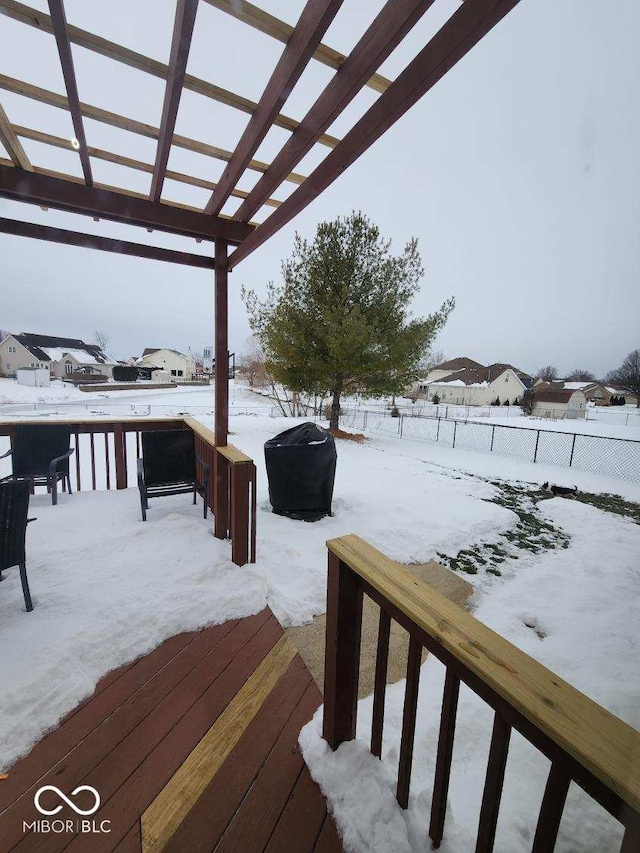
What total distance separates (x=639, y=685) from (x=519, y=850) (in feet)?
4.47

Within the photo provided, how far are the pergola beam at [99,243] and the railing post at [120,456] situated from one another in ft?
6.25

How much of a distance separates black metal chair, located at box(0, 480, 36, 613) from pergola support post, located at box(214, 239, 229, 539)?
124 centimetres

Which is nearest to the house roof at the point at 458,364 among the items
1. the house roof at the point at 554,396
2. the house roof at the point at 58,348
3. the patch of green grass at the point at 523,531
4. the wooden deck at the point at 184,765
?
the house roof at the point at 554,396

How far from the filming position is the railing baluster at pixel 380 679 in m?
1.11

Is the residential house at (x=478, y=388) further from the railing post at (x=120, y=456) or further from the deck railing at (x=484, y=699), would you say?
the deck railing at (x=484, y=699)

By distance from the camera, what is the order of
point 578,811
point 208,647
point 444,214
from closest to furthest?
1. point 578,811
2. point 208,647
3. point 444,214

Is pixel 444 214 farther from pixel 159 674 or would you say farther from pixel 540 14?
pixel 159 674

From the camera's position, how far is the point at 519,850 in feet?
3.71

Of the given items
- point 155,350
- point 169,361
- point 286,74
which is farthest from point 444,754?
point 155,350

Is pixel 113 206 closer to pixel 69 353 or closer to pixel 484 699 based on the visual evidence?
pixel 484 699

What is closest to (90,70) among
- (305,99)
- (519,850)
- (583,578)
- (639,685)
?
(305,99)

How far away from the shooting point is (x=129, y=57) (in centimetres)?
147

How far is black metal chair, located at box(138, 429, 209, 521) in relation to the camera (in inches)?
131

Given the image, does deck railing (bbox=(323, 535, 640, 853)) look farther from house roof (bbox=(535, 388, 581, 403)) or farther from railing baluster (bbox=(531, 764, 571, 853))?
house roof (bbox=(535, 388, 581, 403))
